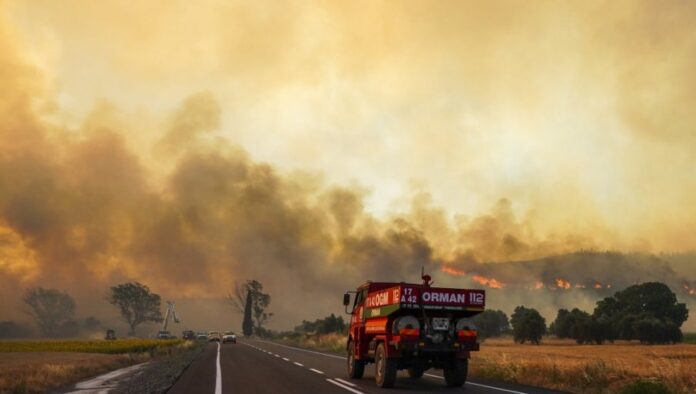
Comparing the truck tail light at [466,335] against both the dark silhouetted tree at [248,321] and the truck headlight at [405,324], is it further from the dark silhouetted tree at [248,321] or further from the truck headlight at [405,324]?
the dark silhouetted tree at [248,321]

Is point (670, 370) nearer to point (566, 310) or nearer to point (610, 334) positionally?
point (610, 334)

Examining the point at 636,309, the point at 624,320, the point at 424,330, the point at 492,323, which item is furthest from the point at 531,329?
the point at 424,330

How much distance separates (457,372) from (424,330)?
1693 millimetres

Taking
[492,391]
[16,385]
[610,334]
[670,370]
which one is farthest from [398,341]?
[610,334]

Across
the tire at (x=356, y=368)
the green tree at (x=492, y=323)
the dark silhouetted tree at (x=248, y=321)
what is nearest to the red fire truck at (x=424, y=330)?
the tire at (x=356, y=368)

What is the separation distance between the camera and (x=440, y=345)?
16734 millimetres

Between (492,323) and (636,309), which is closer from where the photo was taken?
(636,309)

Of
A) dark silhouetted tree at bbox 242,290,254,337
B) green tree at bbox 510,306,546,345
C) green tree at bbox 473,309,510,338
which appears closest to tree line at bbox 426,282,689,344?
green tree at bbox 510,306,546,345

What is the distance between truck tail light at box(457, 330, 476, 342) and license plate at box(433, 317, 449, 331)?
0.47 m

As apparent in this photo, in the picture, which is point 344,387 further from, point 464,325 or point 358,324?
point 358,324

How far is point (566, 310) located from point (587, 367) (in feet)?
399

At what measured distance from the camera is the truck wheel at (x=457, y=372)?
669 inches

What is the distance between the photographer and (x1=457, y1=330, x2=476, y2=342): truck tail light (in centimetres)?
1712

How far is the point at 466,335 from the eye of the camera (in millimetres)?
17188
